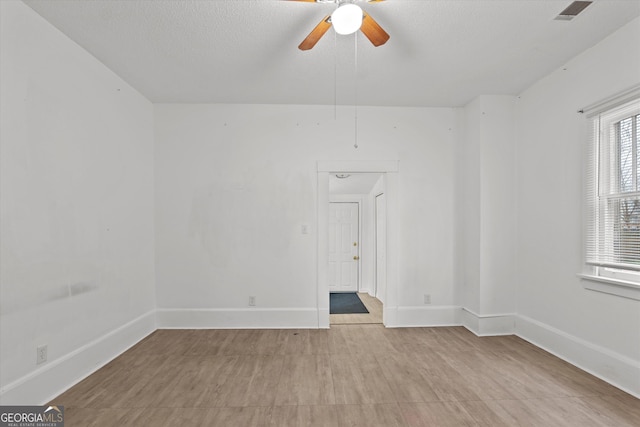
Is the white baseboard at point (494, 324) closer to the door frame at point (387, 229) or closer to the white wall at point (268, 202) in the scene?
the white wall at point (268, 202)

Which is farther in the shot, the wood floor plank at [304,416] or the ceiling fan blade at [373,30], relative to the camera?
the wood floor plank at [304,416]

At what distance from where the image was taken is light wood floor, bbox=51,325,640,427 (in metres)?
2.27

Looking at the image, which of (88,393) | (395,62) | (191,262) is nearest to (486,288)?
(395,62)

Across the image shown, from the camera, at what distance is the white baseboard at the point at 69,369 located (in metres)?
2.25

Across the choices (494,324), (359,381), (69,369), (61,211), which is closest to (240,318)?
(69,369)

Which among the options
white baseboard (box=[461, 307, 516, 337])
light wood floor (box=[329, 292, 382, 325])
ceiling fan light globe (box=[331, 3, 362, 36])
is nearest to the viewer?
ceiling fan light globe (box=[331, 3, 362, 36])

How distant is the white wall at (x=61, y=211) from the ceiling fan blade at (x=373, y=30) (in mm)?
2352

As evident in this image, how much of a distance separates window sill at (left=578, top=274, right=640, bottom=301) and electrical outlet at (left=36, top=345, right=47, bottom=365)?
4.42m

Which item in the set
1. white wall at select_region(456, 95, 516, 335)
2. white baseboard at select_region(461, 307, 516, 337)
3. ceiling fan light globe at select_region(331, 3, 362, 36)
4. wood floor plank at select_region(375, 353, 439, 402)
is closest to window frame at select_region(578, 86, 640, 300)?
white wall at select_region(456, 95, 516, 335)

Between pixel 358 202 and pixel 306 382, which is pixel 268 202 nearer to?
pixel 306 382

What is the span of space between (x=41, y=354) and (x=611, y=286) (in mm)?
4438

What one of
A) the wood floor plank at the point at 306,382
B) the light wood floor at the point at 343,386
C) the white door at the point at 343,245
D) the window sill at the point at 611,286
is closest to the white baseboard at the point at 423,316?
the light wood floor at the point at 343,386

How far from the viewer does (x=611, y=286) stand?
2695mm

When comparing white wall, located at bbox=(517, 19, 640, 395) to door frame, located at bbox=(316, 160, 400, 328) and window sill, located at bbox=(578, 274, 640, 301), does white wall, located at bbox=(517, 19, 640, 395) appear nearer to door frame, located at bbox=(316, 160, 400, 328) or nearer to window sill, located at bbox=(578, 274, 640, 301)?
window sill, located at bbox=(578, 274, 640, 301)
